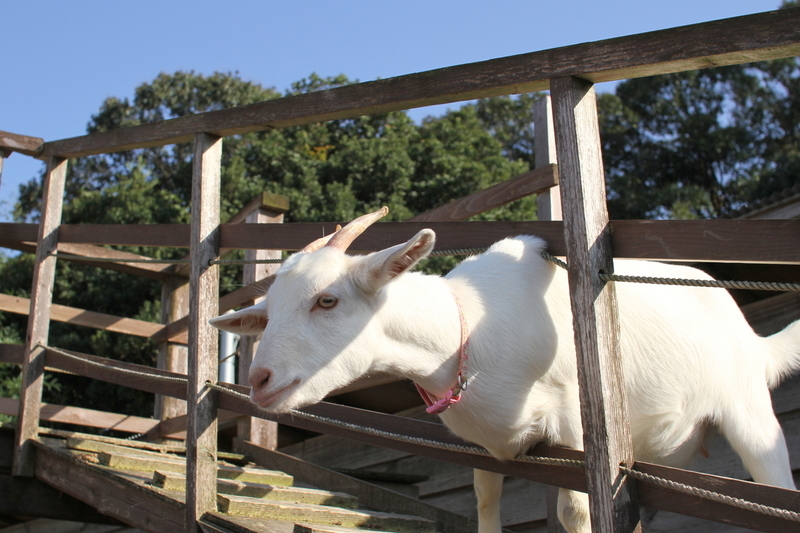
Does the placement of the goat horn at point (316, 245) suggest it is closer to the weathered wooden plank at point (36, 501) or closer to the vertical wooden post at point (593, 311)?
the vertical wooden post at point (593, 311)

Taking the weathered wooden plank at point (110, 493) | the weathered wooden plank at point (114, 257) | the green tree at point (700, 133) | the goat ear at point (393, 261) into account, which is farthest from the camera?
the green tree at point (700, 133)

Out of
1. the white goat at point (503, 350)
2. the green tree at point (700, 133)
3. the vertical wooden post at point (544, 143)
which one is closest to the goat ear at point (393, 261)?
the white goat at point (503, 350)

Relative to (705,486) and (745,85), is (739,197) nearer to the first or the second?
(745,85)

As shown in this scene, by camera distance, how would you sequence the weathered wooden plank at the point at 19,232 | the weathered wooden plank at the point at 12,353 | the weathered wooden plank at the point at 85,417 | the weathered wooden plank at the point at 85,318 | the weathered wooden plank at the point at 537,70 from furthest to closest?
the weathered wooden plank at the point at 85,318
the weathered wooden plank at the point at 85,417
the weathered wooden plank at the point at 19,232
the weathered wooden plank at the point at 12,353
the weathered wooden plank at the point at 537,70

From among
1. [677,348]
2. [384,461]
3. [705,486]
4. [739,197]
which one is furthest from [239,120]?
[739,197]

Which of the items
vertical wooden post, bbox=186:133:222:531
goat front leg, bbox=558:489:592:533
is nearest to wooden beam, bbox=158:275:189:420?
vertical wooden post, bbox=186:133:222:531

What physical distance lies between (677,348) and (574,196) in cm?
90

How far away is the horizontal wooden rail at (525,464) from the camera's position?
1799mm

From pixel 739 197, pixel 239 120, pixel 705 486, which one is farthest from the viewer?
pixel 739 197

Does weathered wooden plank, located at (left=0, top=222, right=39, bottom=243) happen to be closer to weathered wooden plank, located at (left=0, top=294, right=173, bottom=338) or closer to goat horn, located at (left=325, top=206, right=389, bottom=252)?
weathered wooden plank, located at (left=0, top=294, right=173, bottom=338)

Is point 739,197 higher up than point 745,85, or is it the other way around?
point 745,85

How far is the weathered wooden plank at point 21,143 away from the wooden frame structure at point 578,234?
1.43 metres

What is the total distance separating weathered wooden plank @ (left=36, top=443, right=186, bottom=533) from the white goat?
1080mm

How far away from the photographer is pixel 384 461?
539cm
